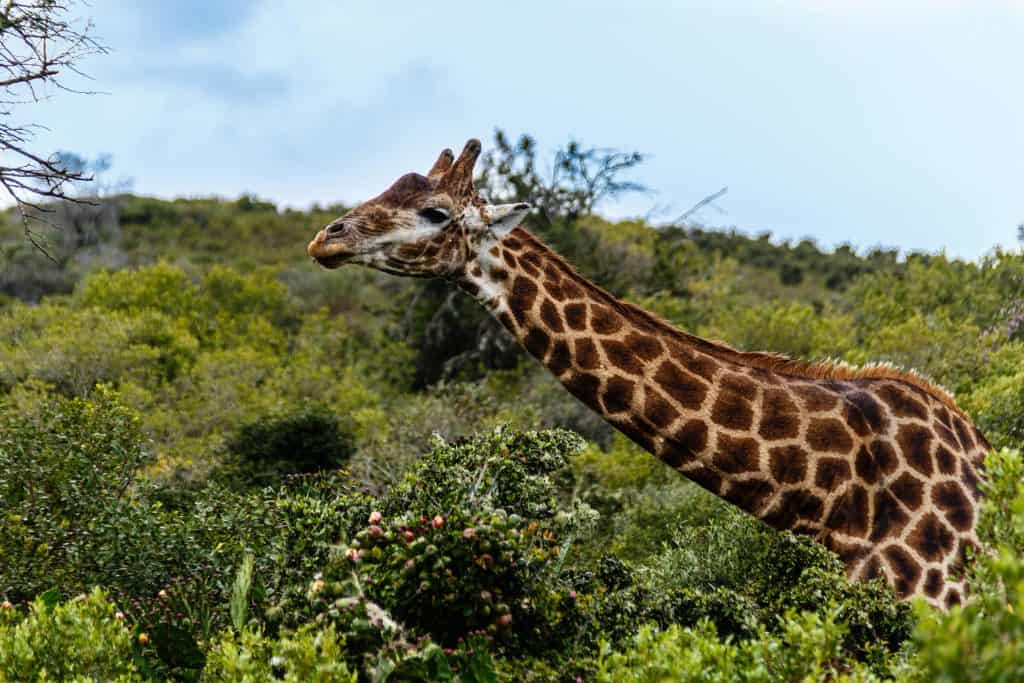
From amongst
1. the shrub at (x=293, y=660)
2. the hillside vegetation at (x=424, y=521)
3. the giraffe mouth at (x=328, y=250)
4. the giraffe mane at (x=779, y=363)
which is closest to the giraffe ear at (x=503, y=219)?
the giraffe mane at (x=779, y=363)

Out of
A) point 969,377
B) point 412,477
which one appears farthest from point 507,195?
point 412,477

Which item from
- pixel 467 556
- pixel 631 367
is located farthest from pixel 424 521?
pixel 631 367

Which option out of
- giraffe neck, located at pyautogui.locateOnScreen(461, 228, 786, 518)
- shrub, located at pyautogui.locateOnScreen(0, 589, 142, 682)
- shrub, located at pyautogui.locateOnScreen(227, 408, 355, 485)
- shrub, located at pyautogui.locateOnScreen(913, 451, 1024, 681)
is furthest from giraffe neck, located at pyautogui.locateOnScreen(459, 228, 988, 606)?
shrub, located at pyautogui.locateOnScreen(227, 408, 355, 485)

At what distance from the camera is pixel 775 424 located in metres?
5.80

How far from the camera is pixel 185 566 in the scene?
735cm

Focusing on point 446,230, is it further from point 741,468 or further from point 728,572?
point 728,572

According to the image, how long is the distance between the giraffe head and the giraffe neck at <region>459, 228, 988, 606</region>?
0.44 ft

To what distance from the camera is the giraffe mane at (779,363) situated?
6.10 m

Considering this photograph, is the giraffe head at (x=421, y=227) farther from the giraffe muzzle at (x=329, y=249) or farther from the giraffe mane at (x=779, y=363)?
the giraffe mane at (x=779, y=363)

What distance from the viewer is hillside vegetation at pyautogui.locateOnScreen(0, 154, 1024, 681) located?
443cm

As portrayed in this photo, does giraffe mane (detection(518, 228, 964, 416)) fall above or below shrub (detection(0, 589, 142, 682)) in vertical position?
above

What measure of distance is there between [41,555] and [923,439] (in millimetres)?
6727

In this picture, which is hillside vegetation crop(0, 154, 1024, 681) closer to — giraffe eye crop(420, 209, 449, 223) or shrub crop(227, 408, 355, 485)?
shrub crop(227, 408, 355, 485)

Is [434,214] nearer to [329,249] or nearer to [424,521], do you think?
[329,249]
